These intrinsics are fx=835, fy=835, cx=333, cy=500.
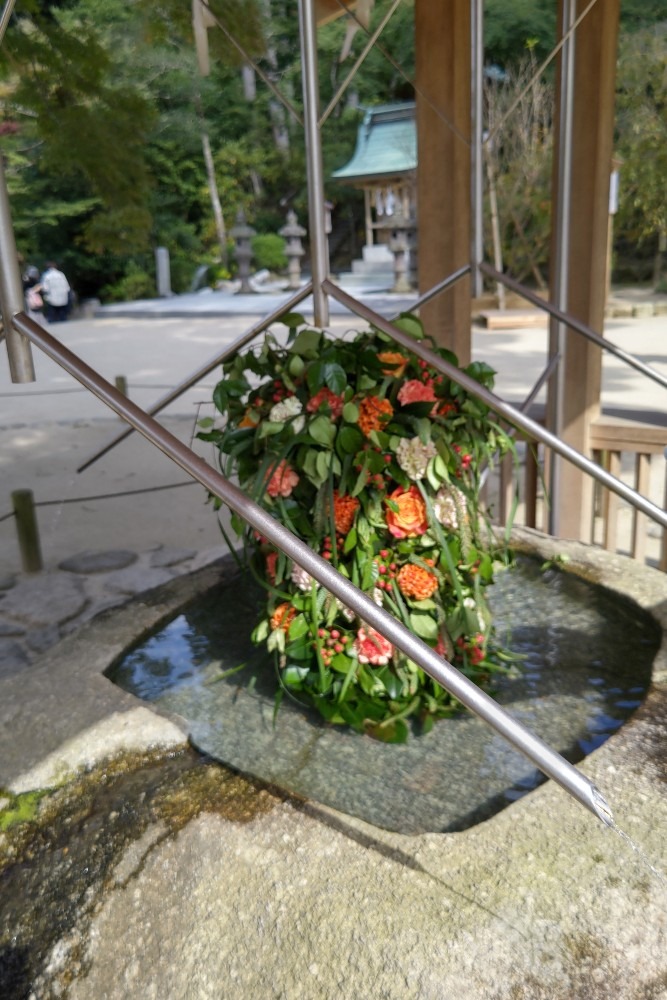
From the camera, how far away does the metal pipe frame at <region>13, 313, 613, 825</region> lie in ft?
2.96

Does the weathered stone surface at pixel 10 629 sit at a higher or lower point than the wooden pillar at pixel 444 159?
lower

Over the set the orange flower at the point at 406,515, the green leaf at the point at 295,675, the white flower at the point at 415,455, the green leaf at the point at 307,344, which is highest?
the green leaf at the point at 307,344

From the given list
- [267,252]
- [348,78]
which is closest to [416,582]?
[348,78]

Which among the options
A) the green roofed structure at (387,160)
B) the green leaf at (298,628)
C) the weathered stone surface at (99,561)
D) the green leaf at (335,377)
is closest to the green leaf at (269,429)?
the green leaf at (335,377)

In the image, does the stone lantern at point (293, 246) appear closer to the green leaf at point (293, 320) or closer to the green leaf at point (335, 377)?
the green leaf at point (293, 320)

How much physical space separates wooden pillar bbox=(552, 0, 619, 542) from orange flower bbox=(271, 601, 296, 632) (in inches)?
73.3

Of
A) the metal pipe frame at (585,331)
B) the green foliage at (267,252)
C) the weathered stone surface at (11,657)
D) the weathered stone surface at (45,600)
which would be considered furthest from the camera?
the green foliage at (267,252)

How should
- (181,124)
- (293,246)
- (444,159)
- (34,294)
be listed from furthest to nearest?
(181,124)
(293,246)
(34,294)
(444,159)

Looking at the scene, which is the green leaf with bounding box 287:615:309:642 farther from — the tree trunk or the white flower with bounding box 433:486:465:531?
the tree trunk

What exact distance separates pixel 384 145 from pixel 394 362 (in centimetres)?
1971

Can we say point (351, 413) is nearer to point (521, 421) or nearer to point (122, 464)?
point (521, 421)

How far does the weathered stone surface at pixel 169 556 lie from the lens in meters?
3.33

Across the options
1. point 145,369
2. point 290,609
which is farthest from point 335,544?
point 145,369

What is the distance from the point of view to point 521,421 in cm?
148
